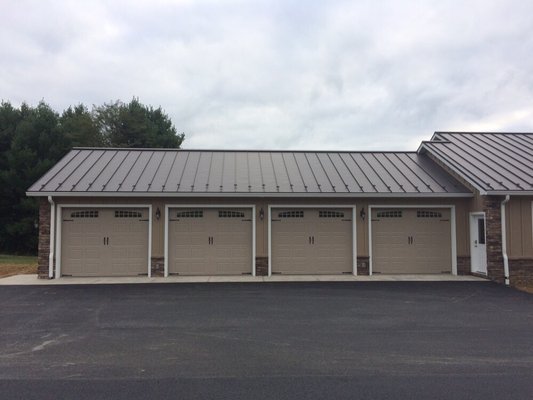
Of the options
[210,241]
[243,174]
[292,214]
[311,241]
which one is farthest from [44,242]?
[311,241]

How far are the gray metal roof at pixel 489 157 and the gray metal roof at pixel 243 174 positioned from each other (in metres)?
0.57

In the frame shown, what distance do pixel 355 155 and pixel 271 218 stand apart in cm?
520

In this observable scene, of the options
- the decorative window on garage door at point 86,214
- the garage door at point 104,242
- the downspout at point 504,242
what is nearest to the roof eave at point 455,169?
the downspout at point 504,242

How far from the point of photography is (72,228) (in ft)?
46.1

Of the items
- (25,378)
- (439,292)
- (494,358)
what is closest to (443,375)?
(494,358)

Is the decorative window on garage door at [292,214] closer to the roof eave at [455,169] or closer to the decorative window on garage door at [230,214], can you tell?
the decorative window on garage door at [230,214]

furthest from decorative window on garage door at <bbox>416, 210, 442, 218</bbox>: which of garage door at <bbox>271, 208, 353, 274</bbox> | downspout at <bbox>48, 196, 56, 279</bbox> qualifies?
downspout at <bbox>48, 196, 56, 279</bbox>

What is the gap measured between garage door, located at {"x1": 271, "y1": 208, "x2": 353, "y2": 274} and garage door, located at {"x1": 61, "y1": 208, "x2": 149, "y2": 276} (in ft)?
13.9

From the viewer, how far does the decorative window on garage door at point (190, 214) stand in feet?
46.9

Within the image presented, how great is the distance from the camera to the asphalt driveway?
16.2 feet

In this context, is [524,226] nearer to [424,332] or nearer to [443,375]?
[424,332]

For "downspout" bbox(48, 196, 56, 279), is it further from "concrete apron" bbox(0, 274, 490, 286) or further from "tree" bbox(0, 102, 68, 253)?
"tree" bbox(0, 102, 68, 253)

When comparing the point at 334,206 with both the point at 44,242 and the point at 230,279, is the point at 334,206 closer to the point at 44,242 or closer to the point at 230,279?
the point at 230,279

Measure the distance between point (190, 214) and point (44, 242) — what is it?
4462 millimetres
